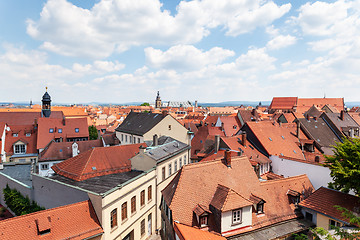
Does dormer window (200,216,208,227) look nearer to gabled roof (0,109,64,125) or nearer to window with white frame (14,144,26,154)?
window with white frame (14,144,26,154)

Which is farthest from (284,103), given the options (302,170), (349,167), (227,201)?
(227,201)

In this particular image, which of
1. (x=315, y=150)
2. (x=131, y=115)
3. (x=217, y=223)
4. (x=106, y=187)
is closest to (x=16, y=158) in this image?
(x=131, y=115)

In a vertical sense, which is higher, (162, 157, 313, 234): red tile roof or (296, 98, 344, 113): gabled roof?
(296, 98, 344, 113): gabled roof

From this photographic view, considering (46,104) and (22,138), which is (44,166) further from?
(46,104)

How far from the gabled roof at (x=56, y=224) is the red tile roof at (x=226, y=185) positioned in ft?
20.7

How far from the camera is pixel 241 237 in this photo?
17672 millimetres

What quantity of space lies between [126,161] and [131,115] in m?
25.9

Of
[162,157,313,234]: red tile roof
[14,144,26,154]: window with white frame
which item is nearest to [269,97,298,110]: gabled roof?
[162,157,313,234]: red tile roof

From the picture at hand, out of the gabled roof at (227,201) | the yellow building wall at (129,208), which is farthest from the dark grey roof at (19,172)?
the gabled roof at (227,201)

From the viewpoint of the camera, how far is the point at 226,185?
2006cm

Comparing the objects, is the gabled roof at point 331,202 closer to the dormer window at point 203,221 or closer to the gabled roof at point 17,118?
the dormer window at point 203,221

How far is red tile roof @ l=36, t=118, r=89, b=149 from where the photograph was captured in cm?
4475

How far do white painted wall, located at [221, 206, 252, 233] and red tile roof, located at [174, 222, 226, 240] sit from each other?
0.94 metres

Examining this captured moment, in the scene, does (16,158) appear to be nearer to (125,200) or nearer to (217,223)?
(125,200)
